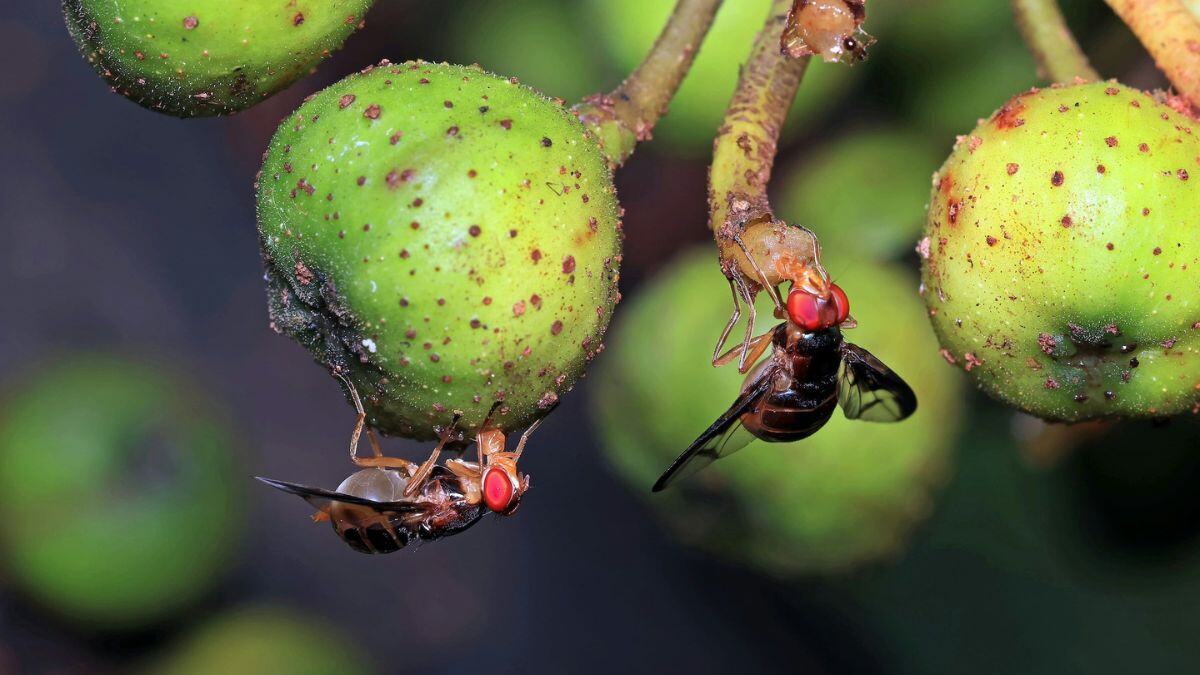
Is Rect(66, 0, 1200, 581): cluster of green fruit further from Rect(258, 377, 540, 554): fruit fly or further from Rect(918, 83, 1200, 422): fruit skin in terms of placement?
Rect(258, 377, 540, 554): fruit fly

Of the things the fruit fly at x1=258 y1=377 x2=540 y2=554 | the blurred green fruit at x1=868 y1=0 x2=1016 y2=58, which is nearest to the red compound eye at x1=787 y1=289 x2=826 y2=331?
the fruit fly at x1=258 y1=377 x2=540 y2=554

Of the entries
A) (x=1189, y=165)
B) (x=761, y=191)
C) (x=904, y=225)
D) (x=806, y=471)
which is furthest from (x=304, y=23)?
(x=904, y=225)

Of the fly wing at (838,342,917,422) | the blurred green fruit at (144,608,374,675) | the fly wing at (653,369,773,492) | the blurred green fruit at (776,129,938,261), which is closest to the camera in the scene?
the fly wing at (653,369,773,492)

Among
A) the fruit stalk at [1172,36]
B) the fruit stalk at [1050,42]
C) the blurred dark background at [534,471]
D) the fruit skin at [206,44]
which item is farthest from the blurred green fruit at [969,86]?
the fruit skin at [206,44]

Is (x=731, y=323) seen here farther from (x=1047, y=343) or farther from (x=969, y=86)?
(x=969, y=86)

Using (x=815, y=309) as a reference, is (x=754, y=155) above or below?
above

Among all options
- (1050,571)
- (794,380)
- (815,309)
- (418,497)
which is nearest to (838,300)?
(815,309)

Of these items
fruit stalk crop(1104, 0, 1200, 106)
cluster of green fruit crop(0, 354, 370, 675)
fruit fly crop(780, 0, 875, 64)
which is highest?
A: fruit fly crop(780, 0, 875, 64)

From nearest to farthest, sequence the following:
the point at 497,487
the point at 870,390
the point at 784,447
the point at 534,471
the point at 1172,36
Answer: the point at 1172,36, the point at 497,487, the point at 870,390, the point at 784,447, the point at 534,471
